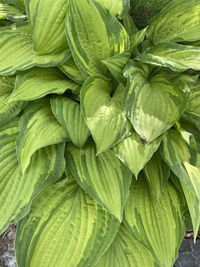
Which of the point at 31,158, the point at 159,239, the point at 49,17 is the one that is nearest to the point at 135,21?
the point at 49,17

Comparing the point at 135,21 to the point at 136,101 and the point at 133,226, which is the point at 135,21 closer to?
the point at 136,101

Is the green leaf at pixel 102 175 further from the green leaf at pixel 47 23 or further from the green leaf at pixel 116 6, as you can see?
the green leaf at pixel 116 6

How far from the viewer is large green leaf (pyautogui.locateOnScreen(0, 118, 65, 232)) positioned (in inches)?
45.4

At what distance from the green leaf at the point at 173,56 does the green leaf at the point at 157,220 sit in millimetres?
361

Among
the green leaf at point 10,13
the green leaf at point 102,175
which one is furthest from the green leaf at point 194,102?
the green leaf at point 10,13

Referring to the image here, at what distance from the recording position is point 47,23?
4.06 ft

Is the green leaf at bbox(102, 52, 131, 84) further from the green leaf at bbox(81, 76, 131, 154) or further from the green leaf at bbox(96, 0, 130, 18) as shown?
the green leaf at bbox(96, 0, 130, 18)

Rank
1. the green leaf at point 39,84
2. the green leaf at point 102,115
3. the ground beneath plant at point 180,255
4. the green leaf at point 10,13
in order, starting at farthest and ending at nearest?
1. the ground beneath plant at point 180,255
2. the green leaf at point 10,13
3. the green leaf at point 39,84
4. the green leaf at point 102,115

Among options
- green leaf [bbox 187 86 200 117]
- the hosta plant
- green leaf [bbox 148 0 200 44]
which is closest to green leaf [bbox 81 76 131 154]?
the hosta plant

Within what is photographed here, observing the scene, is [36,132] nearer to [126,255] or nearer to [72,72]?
[72,72]

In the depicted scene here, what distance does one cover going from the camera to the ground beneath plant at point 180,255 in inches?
61.7

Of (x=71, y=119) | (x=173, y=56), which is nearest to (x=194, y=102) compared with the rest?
(x=173, y=56)

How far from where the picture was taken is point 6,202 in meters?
1.18

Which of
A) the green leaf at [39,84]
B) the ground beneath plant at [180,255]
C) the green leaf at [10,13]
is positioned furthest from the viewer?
the ground beneath plant at [180,255]
